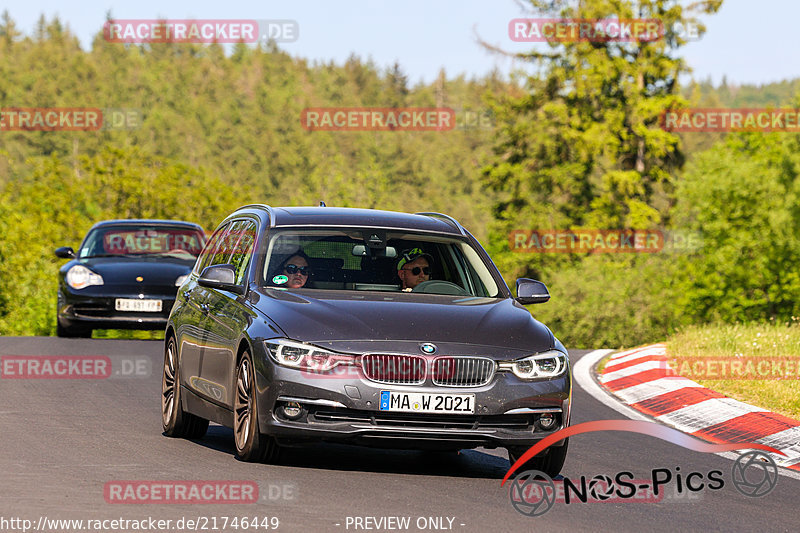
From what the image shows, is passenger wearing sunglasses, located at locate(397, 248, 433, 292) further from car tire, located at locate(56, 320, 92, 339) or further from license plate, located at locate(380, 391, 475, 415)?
car tire, located at locate(56, 320, 92, 339)

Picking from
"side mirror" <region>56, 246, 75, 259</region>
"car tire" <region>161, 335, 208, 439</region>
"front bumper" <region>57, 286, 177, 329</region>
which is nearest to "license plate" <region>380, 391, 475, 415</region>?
"car tire" <region>161, 335, 208, 439</region>

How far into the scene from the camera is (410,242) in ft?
30.6

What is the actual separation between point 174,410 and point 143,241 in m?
11.0

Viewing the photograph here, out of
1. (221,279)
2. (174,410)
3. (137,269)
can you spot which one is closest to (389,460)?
(221,279)

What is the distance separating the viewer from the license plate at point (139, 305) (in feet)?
60.9

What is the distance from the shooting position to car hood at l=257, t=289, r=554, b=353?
25.6 ft

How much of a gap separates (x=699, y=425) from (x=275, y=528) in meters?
6.08

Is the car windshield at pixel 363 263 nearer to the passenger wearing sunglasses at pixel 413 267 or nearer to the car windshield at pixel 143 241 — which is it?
the passenger wearing sunglasses at pixel 413 267

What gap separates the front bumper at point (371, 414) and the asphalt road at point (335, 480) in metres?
0.26

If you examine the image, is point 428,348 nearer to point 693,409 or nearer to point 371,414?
point 371,414

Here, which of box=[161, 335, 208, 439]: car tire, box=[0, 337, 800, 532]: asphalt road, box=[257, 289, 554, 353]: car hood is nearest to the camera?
box=[0, 337, 800, 532]: asphalt road

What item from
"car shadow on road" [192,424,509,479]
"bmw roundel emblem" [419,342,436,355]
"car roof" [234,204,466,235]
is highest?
"car roof" [234,204,466,235]

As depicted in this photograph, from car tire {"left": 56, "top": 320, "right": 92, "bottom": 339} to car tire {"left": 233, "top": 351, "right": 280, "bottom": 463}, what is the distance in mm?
11075

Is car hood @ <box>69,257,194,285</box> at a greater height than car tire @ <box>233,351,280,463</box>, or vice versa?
car tire @ <box>233,351,280,463</box>
